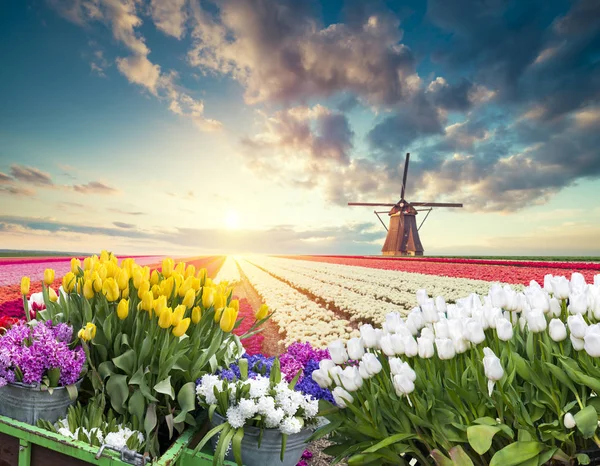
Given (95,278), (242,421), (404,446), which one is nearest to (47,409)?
(95,278)

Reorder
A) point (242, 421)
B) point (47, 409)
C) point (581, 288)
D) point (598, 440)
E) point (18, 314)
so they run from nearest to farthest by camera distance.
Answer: point (598, 440) → point (242, 421) → point (581, 288) → point (47, 409) → point (18, 314)

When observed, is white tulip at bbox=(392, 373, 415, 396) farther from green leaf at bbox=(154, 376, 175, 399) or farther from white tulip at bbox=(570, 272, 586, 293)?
green leaf at bbox=(154, 376, 175, 399)

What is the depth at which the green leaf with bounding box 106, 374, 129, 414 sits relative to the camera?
2829 millimetres

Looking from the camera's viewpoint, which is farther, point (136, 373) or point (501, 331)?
point (136, 373)

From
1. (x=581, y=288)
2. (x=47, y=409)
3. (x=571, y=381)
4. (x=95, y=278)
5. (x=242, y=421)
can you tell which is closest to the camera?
(x=571, y=381)

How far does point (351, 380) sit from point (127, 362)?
5.10ft

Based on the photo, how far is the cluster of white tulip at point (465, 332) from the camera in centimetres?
201

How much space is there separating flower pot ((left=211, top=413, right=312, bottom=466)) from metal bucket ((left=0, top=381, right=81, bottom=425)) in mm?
1125

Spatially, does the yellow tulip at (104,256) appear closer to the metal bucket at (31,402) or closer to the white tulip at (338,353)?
the metal bucket at (31,402)

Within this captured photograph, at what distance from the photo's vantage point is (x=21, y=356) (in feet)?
8.89

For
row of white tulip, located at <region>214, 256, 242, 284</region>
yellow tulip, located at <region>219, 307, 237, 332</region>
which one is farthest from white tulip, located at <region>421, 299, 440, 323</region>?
row of white tulip, located at <region>214, 256, 242, 284</region>

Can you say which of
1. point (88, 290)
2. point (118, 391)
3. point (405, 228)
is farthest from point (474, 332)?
point (405, 228)

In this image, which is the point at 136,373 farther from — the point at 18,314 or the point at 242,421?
the point at 18,314

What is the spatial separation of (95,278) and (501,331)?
2.65 m
